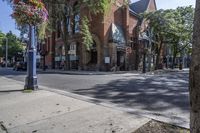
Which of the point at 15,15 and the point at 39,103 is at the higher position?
the point at 15,15

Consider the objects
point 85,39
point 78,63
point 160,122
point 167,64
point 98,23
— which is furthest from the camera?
Result: point 167,64

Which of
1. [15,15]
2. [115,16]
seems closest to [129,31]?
[115,16]

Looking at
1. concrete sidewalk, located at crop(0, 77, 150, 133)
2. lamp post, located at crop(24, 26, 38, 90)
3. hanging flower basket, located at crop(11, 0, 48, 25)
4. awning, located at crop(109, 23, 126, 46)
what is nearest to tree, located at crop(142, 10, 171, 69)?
awning, located at crop(109, 23, 126, 46)

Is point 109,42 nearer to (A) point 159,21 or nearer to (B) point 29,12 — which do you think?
(A) point 159,21

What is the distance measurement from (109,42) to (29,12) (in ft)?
89.8

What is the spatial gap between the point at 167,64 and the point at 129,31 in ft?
64.1

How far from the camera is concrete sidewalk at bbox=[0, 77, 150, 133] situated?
5645 millimetres

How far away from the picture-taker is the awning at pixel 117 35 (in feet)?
121

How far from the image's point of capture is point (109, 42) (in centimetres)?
3697

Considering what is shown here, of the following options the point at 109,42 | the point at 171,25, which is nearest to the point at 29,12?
the point at 109,42

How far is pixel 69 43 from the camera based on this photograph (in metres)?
41.8

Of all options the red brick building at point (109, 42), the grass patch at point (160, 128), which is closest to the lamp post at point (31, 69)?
the grass patch at point (160, 128)

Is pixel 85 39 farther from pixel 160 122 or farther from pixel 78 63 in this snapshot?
pixel 160 122

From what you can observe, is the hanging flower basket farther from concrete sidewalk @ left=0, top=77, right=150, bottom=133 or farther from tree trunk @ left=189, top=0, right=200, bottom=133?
tree trunk @ left=189, top=0, right=200, bottom=133
